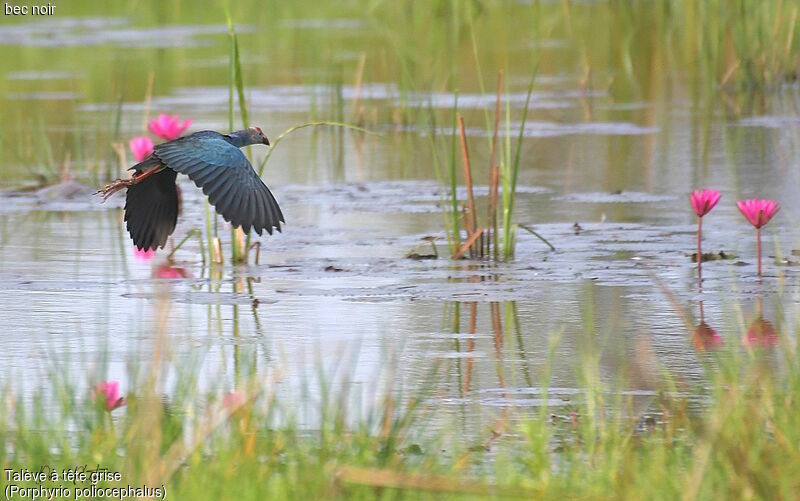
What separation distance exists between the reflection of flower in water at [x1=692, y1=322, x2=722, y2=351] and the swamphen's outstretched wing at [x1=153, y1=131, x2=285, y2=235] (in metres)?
1.41

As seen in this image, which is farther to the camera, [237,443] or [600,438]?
[600,438]

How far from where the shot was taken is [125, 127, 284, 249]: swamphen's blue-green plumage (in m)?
5.37

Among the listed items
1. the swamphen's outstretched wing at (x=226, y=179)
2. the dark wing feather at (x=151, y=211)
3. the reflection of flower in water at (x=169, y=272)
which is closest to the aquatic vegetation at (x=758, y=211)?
the swamphen's outstretched wing at (x=226, y=179)

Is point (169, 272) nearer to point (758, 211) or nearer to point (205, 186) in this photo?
point (205, 186)

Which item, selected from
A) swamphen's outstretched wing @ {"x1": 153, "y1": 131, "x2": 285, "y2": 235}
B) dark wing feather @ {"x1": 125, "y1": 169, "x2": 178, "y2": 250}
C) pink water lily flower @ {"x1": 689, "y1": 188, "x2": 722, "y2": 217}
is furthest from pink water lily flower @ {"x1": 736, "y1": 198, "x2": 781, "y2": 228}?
dark wing feather @ {"x1": 125, "y1": 169, "x2": 178, "y2": 250}

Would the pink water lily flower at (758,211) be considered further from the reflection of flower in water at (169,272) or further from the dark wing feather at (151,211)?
the reflection of flower in water at (169,272)

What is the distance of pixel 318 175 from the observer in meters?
9.88

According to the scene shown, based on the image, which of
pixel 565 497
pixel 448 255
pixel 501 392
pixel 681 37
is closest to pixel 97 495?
pixel 565 497

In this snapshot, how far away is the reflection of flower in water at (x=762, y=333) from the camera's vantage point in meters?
5.52

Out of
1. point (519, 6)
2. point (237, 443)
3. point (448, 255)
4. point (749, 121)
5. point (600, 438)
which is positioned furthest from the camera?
point (519, 6)

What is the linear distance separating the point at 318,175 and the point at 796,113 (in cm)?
367

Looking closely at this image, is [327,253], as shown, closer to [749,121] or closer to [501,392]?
[501,392]

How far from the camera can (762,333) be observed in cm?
566

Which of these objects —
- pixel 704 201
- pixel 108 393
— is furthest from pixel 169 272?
pixel 108 393
